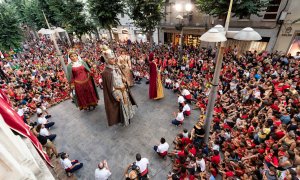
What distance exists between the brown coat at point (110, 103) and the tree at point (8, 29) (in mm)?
13556

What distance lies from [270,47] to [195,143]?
489 inches

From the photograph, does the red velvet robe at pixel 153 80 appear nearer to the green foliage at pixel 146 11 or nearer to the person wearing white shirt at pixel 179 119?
the person wearing white shirt at pixel 179 119

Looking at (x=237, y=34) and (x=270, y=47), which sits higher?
(x=237, y=34)

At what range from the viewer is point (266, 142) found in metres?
5.59

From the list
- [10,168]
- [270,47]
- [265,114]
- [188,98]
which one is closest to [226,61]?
[270,47]

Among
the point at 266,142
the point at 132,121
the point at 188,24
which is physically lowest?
the point at 132,121

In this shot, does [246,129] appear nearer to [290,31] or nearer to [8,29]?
[290,31]

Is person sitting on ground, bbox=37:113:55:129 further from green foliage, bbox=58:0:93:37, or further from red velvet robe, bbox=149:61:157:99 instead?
green foliage, bbox=58:0:93:37

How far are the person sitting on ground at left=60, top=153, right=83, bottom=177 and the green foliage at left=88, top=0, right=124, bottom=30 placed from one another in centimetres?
1271

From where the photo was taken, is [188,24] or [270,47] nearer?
[270,47]

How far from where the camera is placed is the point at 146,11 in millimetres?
14906

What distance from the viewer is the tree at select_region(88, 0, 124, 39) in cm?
1478

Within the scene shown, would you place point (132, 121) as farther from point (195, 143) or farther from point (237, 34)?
point (237, 34)

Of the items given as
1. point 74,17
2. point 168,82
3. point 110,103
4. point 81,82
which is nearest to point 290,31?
point 168,82
